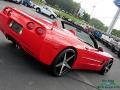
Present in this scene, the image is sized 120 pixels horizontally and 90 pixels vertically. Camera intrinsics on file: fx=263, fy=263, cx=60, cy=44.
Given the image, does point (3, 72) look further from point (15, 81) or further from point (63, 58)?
point (63, 58)

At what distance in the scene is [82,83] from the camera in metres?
6.36

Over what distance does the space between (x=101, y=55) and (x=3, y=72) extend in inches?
130

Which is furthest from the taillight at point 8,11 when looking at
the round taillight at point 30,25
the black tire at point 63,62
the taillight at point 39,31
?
the black tire at point 63,62

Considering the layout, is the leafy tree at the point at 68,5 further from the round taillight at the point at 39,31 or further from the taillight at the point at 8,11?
the round taillight at the point at 39,31

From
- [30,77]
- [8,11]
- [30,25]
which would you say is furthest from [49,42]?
[8,11]

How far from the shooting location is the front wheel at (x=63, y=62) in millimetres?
5644

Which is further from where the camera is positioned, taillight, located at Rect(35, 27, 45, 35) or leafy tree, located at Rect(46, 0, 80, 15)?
leafy tree, located at Rect(46, 0, 80, 15)

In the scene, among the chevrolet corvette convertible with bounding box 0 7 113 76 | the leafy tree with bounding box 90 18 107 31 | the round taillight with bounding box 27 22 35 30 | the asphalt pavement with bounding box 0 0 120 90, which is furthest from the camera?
the leafy tree with bounding box 90 18 107 31

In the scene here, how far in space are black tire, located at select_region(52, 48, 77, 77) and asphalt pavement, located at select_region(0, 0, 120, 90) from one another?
157mm

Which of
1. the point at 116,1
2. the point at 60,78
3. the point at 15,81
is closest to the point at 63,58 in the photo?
the point at 60,78

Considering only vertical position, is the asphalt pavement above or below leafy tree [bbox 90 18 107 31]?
above

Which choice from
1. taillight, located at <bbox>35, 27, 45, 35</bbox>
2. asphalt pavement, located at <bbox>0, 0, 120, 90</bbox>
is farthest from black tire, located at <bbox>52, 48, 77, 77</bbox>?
taillight, located at <bbox>35, 27, 45, 35</bbox>

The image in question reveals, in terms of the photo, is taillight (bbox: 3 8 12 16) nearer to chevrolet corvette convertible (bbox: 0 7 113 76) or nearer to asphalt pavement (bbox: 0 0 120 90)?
chevrolet corvette convertible (bbox: 0 7 113 76)

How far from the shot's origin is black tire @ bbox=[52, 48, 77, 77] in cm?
564
